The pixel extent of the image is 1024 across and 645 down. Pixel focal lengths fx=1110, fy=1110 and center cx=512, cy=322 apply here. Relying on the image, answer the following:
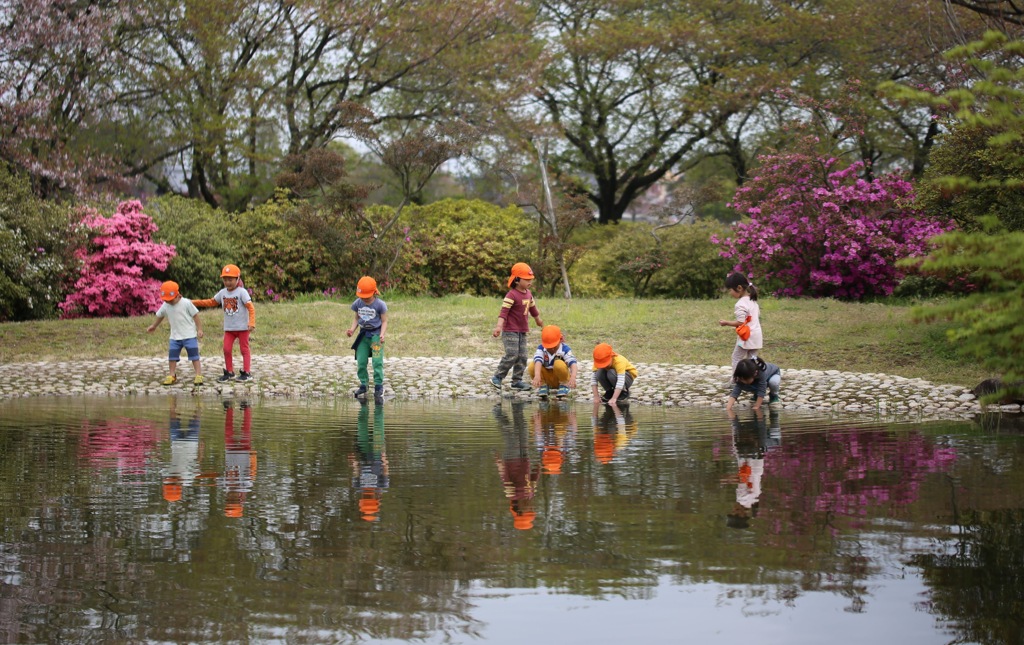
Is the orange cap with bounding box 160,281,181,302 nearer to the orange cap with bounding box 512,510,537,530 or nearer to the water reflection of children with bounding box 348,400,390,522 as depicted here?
the water reflection of children with bounding box 348,400,390,522

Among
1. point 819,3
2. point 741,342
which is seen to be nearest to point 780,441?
point 741,342

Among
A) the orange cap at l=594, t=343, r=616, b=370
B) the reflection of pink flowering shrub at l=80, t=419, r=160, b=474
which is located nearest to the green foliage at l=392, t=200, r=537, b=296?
the orange cap at l=594, t=343, r=616, b=370

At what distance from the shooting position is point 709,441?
9.55m

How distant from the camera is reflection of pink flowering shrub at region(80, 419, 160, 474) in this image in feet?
27.5

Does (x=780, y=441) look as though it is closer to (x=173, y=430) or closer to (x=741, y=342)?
(x=741, y=342)

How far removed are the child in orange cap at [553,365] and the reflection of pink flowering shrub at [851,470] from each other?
4.19 metres

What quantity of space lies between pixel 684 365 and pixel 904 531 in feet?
32.0

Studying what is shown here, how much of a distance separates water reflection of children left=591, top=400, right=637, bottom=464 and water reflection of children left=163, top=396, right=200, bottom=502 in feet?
10.0

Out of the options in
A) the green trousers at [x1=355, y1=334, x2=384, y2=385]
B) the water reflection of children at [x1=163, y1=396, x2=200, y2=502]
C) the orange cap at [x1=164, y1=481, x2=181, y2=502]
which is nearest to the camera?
the orange cap at [x1=164, y1=481, x2=181, y2=502]

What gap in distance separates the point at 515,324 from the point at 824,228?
11.1 metres

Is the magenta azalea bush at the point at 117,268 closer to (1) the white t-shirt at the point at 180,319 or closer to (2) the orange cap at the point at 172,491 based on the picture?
(1) the white t-shirt at the point at 180,319

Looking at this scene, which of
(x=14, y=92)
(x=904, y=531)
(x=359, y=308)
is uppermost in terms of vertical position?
(x=14, y=92)

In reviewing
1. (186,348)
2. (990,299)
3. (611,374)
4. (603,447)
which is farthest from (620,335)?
(990,299)

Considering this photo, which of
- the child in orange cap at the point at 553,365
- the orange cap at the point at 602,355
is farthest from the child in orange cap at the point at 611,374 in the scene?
the child in orange cap at the point at 553,365
